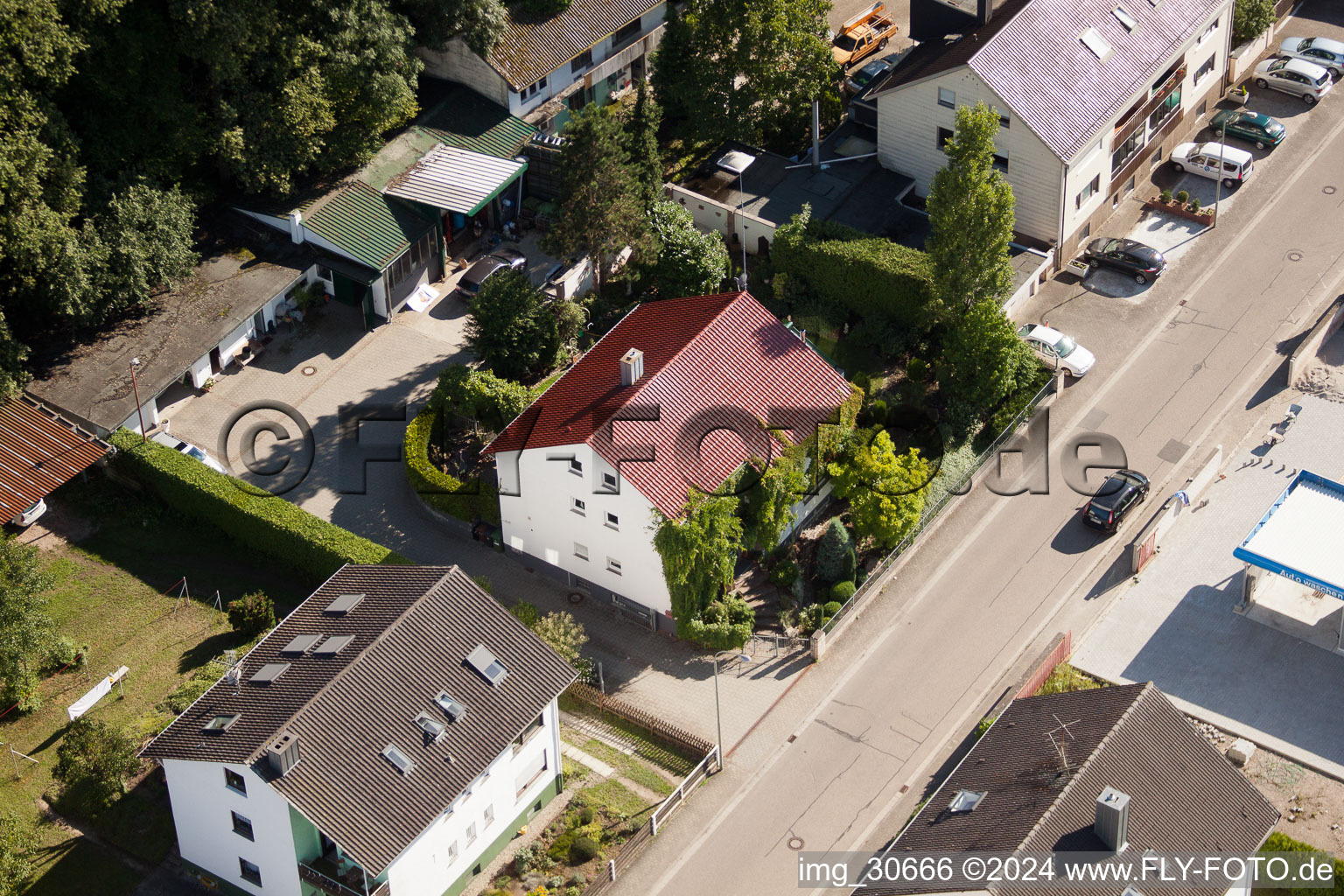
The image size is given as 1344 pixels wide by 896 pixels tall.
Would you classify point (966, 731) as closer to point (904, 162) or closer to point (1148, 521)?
point (1148, 521)

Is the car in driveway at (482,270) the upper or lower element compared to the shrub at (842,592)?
upper

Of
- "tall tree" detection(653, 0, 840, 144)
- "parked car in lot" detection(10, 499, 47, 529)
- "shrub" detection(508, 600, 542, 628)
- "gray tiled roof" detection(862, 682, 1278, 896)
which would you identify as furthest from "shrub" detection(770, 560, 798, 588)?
"parked car in lot" detection(10, 499, 47, 529)

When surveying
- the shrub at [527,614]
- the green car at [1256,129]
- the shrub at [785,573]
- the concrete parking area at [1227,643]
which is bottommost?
the concrete parking area at [1227,643]

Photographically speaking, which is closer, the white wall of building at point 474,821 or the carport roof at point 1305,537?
the white wall of building at point 474,821

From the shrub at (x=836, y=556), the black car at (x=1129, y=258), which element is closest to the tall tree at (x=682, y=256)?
the shrub at (x=836, y=556)

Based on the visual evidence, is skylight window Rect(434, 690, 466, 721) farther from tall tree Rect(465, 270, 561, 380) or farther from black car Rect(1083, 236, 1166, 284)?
black car Rect(1083, 236, 1166, 284)

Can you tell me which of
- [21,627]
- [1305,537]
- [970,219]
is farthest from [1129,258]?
[21,627]

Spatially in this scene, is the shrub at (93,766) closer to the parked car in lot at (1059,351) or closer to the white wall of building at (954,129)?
the parked car in lot at (1059,351)
